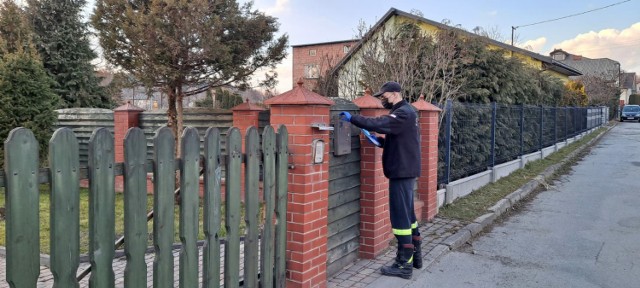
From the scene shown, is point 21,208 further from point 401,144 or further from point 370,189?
point 370,189

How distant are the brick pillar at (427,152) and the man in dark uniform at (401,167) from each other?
5.81 feet

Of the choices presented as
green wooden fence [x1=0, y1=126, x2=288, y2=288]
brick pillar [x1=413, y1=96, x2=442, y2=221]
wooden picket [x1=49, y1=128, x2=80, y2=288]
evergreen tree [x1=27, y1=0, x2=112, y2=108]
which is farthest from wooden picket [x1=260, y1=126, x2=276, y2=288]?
evergreen tree [x1=27, y1=0, x2=112, y2=108]

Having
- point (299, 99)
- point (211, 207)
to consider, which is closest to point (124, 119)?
point (299, 99)

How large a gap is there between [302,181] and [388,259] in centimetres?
176

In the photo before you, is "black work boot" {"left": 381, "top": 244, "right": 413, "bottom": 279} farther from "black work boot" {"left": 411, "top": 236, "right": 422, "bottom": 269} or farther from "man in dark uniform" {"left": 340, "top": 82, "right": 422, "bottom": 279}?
"black work boot" {"left": 411, "top": 236, "right": 422, "bottom": 269}

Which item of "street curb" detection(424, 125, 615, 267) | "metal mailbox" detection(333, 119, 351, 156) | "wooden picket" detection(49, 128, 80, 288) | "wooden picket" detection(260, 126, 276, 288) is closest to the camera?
"wooden picket" detection(49, 128, 80, 288)

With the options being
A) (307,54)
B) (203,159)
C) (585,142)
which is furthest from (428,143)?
(307,54)

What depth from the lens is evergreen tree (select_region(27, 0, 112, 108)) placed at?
16.5m

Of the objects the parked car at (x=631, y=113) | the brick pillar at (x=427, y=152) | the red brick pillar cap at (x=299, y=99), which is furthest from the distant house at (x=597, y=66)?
the red brick pillar cap at (x=299, y=99)

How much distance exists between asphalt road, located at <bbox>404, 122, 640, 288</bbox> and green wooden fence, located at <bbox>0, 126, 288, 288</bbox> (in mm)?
1672

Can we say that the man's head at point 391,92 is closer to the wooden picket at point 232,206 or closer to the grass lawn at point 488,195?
the wooden picket at point 232,206

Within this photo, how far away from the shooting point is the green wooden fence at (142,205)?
195cm

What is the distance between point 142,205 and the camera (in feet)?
8.00

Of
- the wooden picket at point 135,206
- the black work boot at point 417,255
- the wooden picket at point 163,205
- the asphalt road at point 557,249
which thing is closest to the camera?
the wooden picket at point 135,206
